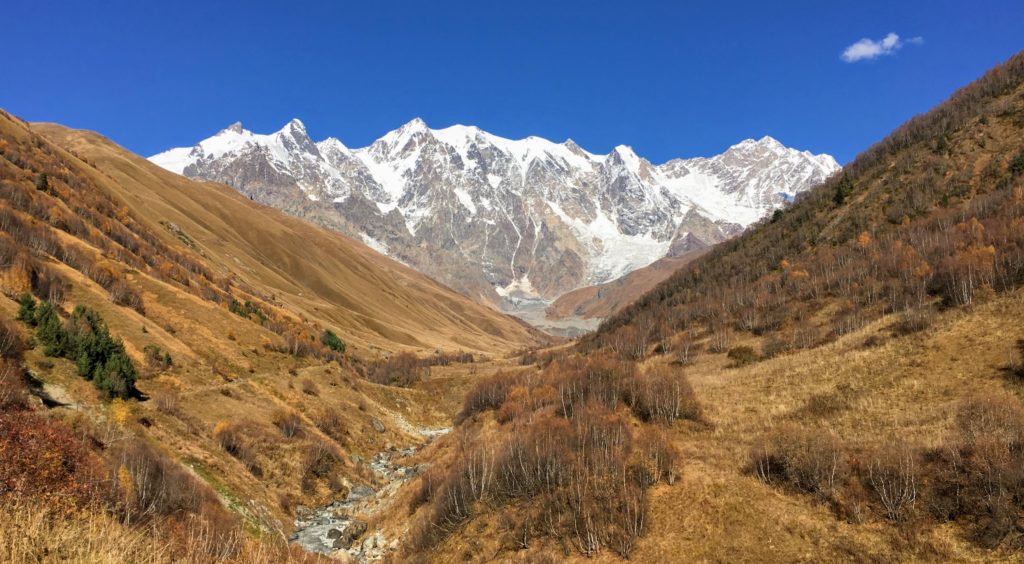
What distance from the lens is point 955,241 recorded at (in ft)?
145

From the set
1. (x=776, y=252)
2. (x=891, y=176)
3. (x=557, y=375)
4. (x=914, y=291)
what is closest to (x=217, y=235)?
(x=557, y=375)

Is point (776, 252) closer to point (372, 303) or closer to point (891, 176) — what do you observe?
point (891, 176)

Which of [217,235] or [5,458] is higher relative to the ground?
[217,235]

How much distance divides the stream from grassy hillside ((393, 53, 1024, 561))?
2.83 meters

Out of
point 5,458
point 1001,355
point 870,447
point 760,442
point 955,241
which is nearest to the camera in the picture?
point 5,458

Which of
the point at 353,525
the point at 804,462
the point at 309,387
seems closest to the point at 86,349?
the point at 353,525

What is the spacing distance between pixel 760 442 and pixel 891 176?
71.0 m

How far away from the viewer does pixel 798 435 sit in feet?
66.0

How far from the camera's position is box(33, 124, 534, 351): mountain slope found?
89.1 metres

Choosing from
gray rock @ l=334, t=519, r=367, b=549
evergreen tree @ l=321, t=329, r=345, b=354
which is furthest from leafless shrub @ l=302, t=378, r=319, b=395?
evergreen tree @ l=321, t=329, r=345, b=354

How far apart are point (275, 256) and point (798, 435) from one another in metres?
120

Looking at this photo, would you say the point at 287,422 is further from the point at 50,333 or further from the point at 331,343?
the point at 331,343

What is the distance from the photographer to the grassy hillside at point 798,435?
15820 mm

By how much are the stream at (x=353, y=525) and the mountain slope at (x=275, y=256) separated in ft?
187
